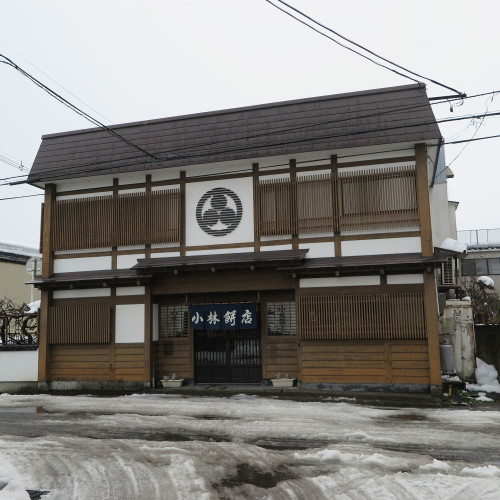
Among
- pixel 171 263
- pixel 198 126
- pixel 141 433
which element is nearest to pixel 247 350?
pixel 171 263

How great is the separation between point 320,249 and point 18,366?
34.6 ft

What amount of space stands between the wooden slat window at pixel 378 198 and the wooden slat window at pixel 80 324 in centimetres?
789

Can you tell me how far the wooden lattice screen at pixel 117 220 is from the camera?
49.1 feet

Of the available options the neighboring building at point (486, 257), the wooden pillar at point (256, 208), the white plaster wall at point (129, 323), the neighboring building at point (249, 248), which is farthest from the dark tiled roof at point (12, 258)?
the neighboring building at point (486, 257)

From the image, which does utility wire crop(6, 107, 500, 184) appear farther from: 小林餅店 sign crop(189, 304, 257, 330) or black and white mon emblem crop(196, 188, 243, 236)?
小林餅店 sign crop(189, 304, 257, 330)

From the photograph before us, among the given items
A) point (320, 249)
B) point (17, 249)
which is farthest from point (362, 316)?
point (17, 249)

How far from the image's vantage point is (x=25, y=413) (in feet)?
36.1

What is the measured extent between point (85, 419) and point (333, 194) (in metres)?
8.63

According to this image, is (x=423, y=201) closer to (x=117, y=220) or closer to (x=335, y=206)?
(x=335, y=206)

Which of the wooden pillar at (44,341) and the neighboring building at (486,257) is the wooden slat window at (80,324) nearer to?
the wooden pillar at (44,341)

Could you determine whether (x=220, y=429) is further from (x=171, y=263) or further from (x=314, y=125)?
(x=314, y=125)

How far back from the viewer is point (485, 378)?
14352 mm

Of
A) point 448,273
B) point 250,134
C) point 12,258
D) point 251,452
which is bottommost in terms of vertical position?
point 251,452

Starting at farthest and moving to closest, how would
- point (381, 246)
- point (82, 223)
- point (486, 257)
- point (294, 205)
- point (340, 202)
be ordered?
point (486, 257)
point (82, 223)
point (294, 205)
point (340, 202)
point (381, 246)
